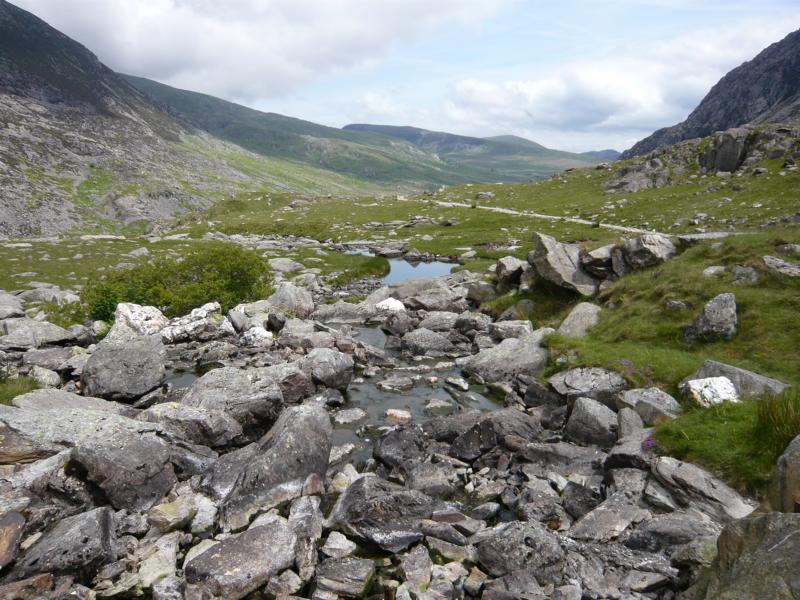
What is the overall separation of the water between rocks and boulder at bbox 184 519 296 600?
629cm

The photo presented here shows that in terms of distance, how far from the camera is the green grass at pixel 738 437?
14.0m

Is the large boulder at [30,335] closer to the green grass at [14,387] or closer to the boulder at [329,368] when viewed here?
the green grass at [14,387]

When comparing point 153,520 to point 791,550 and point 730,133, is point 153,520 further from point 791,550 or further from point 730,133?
point 730,133

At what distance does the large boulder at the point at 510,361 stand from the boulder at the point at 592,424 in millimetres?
5931

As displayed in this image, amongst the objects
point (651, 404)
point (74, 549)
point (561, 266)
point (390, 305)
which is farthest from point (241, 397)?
point (561, 266)

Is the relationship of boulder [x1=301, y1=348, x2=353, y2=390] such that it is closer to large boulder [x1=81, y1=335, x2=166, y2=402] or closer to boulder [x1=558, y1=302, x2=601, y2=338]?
large boulder [x1=81, y1=335, x2=166, y2=402]

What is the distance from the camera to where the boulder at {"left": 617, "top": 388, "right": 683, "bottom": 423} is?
1906 cm

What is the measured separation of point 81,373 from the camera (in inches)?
1033

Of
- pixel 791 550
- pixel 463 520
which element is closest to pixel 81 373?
pixel 463 520

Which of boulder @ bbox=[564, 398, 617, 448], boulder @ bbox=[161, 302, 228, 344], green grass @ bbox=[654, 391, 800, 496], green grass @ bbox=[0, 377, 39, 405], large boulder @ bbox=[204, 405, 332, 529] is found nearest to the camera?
green grass @ bbox=[654, 391, 800, 496]

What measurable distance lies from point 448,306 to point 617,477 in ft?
91.8

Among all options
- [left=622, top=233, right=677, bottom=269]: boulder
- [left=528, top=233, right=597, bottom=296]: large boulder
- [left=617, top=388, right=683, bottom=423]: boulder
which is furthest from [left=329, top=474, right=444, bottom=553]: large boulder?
[left=622, top=233, right=677, bottom=269]: boulder

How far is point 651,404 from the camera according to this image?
1948cm

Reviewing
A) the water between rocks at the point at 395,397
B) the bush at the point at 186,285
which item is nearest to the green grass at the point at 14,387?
the water between rocks at the point at 395,397
